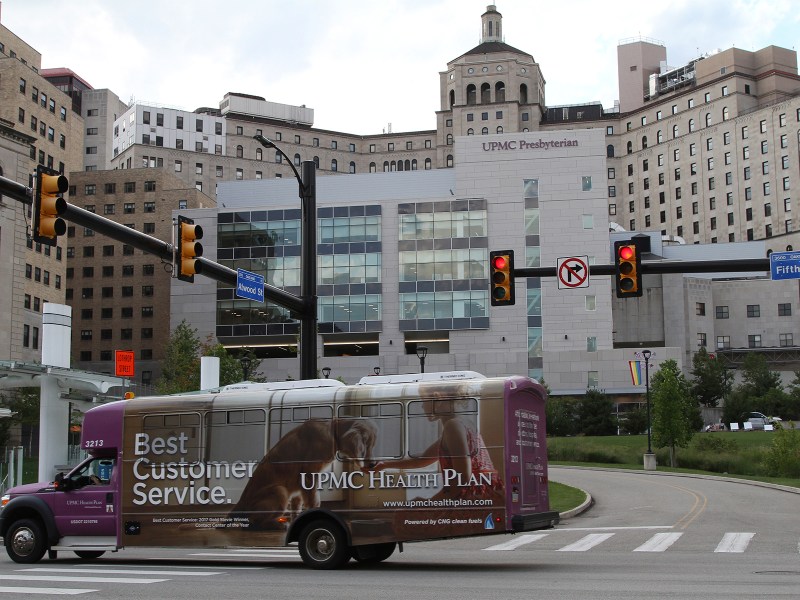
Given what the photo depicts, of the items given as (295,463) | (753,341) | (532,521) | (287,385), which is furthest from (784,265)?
(753,341)

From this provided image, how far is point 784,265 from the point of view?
78.0 ft

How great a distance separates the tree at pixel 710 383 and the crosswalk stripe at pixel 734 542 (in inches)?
3193

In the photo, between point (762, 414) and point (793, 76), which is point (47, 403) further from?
point (793, 76)

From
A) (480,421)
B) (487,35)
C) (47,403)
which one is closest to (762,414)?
(47,403)

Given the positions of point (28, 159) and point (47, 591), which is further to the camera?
point (28, 159)

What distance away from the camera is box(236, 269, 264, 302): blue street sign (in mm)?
22672

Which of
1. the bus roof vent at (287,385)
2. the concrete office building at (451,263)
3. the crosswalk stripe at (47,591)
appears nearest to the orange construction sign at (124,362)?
the bus roof vent at (287,385)

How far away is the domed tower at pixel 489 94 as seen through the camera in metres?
166

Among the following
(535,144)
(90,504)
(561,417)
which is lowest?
(90,504)

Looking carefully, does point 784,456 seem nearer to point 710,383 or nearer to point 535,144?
point 710,383

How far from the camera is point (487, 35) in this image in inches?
7037

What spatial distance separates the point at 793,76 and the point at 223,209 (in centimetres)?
9307

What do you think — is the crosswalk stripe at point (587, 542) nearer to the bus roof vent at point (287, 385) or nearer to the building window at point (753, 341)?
the bus roof vent at point (287, 385)

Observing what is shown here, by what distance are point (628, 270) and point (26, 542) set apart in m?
13.9
